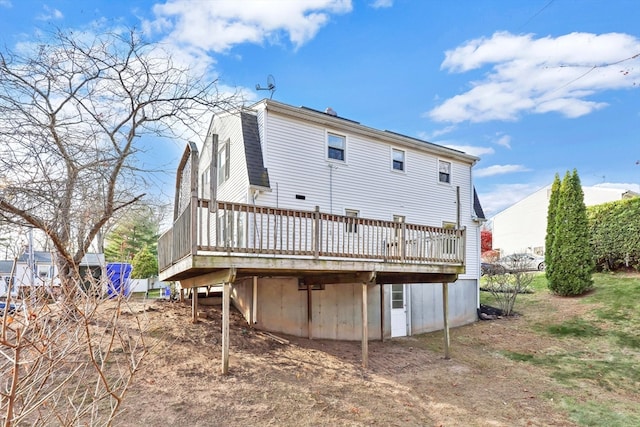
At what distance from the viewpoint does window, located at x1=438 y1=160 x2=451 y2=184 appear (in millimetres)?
15594

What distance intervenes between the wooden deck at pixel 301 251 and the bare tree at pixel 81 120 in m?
2.08

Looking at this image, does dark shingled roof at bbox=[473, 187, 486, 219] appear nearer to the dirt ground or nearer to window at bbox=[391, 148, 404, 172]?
window at bbox=[391, 148, 404, 172]

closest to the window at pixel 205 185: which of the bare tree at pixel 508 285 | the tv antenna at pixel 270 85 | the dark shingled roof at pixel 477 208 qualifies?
the tv antenna at pixel 270 85

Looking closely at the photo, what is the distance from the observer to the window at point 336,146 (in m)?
12.8

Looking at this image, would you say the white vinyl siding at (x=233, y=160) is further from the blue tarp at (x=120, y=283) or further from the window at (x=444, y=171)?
the window at (x=444, y=171)

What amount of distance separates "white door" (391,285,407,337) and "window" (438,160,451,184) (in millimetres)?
4620

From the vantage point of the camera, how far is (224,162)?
1362 cm


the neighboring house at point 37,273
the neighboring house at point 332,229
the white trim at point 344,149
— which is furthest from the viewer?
the white trim at point 344,149

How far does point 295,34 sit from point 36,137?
7.26 meters

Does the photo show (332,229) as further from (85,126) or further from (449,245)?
(85,126)

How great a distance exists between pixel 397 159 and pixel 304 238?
18.5 feet

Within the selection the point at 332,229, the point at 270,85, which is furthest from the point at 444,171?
the point at 332,229

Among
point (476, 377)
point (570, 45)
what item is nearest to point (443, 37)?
point (570, 45)

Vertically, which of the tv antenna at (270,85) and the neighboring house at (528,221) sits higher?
the tv antenna at (270,85)
